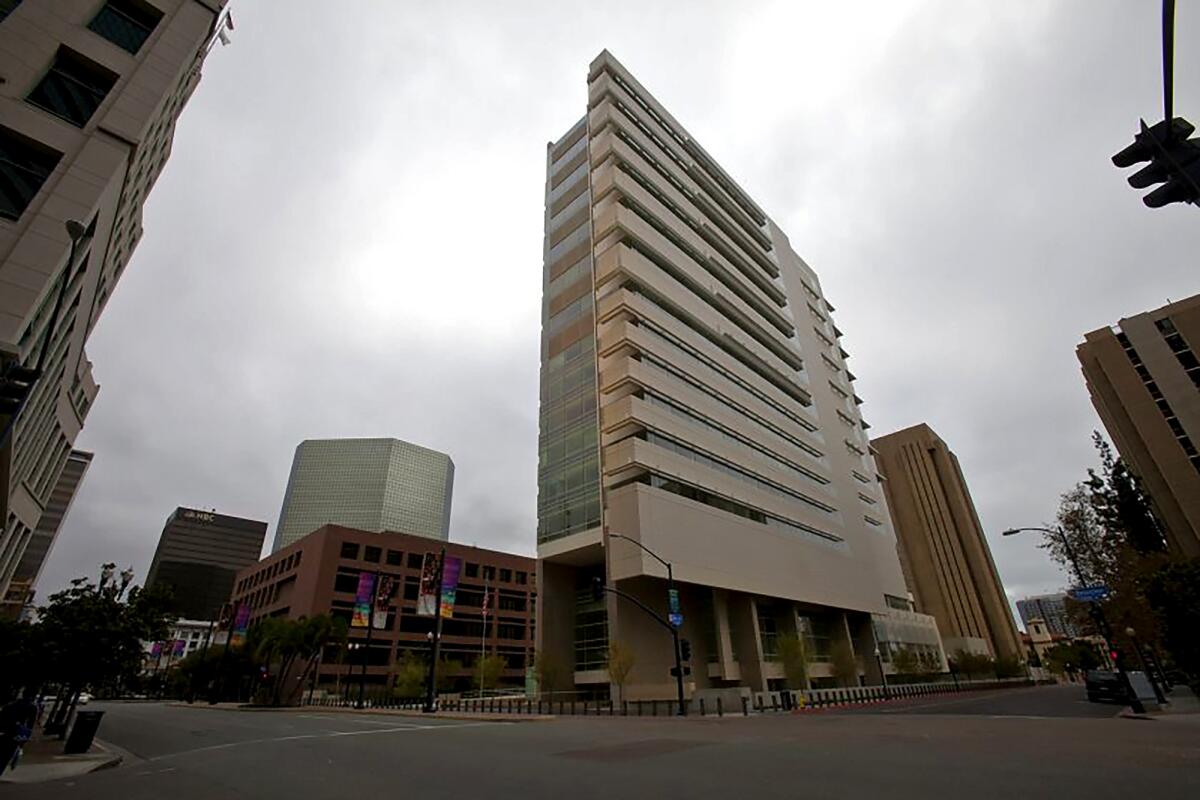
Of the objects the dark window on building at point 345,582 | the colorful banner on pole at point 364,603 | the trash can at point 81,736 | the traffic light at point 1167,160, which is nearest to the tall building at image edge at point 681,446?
the colorful banner on pole at point 364,603

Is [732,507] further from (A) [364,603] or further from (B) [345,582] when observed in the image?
(B) [345,582]

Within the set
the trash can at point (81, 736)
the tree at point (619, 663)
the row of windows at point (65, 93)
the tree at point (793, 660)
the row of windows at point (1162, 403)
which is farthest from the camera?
the row of windows at point (1162, 403)

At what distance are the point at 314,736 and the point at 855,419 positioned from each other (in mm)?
79645

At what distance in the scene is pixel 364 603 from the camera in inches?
1740

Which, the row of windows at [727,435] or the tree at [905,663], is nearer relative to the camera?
the row of windows at [727,435]

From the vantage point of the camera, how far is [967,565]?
11788cm

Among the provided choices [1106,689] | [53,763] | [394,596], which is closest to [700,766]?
[53,763]

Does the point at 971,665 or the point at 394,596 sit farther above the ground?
the point at 394,596

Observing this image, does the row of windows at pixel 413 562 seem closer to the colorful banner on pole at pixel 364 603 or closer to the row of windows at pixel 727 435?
the colorful banner on pole at pixel 364 603

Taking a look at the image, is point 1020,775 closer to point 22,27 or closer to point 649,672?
point 22,27

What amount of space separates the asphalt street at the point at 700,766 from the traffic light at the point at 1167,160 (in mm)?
7410

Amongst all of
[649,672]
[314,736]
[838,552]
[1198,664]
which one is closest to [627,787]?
[314,736]

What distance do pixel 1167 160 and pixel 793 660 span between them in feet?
158

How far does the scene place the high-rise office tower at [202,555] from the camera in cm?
16800
